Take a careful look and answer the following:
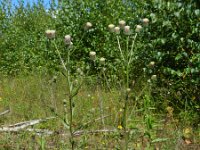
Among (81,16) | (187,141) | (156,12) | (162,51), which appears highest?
(81,16)

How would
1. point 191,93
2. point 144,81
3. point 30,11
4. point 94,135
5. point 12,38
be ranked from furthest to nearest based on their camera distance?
point 30,11 → point 12,38 → point 144,81 → point 191,93 → point 94,135

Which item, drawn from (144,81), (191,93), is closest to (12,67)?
(144,81)

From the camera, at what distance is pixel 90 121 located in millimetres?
2506

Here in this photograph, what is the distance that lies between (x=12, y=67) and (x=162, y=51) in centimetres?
979

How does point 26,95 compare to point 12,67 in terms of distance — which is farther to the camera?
point 12,67

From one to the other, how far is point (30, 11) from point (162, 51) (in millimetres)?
13884

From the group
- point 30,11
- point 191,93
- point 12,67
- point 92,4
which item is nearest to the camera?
point 191,93

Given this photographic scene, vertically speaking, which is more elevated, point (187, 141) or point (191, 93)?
point (191, 93)

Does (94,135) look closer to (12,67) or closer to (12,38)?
(12,67)

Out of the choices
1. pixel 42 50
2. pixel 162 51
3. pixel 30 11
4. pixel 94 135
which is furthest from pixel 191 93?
pixel 30 11

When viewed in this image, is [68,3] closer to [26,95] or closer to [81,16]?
[81,16]

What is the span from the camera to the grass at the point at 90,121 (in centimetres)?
339

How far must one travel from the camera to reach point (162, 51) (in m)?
6.32

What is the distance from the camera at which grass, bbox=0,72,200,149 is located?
339 centimetres
